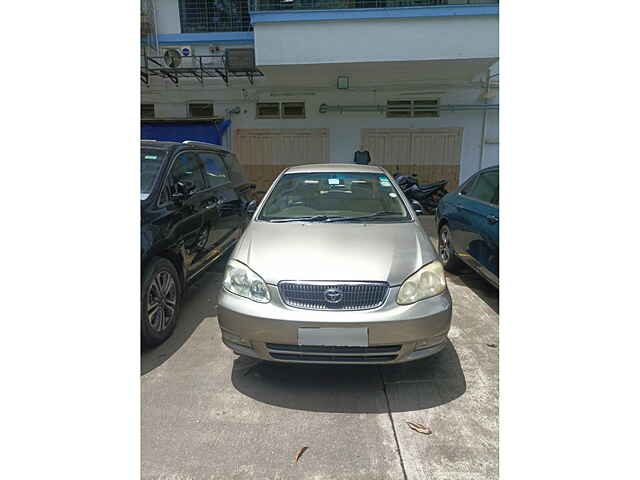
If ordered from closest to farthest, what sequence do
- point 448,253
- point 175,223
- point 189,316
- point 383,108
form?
1. point 175,223
2. point 189,316
3. point 448,253
4. point 383,108

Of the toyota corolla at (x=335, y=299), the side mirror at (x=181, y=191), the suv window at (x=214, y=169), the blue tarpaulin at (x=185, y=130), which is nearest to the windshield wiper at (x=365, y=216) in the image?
the toyota corolla at (x=335, y=299)

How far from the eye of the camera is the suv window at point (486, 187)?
373cm

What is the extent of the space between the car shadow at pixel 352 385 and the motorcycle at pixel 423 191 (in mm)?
6698

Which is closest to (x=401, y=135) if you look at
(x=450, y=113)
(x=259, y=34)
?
(x=450, y=113)

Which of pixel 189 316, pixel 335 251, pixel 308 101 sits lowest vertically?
pixel 189 316

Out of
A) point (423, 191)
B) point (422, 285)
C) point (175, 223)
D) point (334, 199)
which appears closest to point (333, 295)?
point (422, 285)

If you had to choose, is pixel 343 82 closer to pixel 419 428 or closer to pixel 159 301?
pixel 159 301

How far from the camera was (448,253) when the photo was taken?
4.74 metres

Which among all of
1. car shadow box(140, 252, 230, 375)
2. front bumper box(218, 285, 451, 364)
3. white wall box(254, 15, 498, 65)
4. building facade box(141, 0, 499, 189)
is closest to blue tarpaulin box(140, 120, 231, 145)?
building facade box(141, 0, 499, 189)

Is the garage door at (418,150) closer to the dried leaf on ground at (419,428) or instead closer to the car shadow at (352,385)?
the car shadow at (352,385)

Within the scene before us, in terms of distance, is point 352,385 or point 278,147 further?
point 278,147

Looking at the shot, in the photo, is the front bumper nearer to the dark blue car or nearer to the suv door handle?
the dark blue car

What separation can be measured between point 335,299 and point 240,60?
8333 mm

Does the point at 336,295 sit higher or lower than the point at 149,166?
lower
